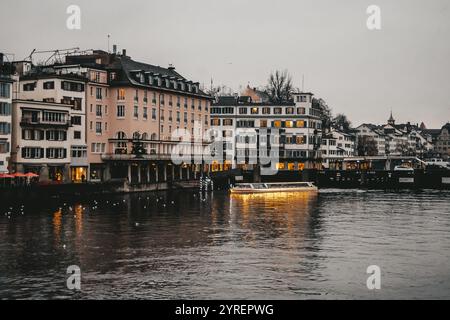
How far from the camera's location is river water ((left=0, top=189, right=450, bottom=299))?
117 feet

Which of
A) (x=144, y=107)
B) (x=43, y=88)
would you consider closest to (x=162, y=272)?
(x=43, y=88)

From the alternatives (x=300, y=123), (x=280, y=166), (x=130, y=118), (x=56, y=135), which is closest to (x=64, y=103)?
(x=56, y=135)

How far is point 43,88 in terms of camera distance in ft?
346

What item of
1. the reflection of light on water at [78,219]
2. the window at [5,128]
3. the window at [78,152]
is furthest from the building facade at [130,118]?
the reflection of light on water at [78,219]

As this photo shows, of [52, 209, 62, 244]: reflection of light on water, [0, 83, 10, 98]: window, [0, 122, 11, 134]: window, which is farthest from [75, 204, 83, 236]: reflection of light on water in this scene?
[0, 83, 10, 98]: window

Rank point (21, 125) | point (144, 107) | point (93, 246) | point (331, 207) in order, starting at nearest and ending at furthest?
point (93, 246) < point (331, 207) < point (21, 125) < point (144, 107)

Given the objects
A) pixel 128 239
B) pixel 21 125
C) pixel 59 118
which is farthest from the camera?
pixel 59 118

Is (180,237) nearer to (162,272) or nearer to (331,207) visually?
(162,272)

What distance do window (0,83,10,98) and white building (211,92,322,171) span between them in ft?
233

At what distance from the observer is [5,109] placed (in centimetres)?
9369

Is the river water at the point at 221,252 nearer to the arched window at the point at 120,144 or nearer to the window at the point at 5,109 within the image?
the window at the point at 5,109

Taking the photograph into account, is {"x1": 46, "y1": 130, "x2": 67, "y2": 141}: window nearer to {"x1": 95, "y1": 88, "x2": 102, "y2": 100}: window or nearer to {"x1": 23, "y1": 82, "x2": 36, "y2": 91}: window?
{"x1": 23, "y1": 82, "x2": 36, "y2": 91}: window
